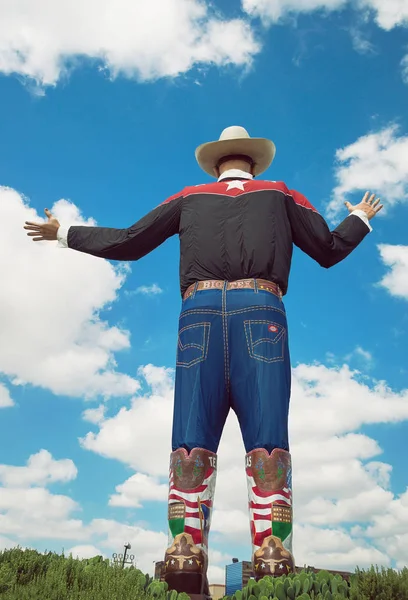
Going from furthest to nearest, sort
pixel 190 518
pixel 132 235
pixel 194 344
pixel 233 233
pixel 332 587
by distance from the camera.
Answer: pixel 132 235
pixel 233 233
pixel 194 344
pixel 190 518
pixel 332 587

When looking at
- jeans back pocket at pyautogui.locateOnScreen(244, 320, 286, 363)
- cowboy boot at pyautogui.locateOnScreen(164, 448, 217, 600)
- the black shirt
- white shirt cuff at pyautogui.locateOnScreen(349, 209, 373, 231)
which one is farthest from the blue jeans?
white shirt cuff at pyautogui.locateOnScreen(349, 209, 373, 231)

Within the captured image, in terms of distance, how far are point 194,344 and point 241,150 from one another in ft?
7.31

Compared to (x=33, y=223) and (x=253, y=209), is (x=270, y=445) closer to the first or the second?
(x=253, y=209)

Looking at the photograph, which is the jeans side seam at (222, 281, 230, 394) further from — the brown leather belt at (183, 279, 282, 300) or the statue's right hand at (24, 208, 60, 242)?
the statue's right hand at (24, 208, 60, 242)

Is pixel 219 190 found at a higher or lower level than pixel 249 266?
higher

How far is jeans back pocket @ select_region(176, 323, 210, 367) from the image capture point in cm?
555

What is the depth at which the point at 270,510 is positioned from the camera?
5.04 meters

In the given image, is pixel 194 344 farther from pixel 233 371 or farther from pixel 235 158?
pixel 235 158

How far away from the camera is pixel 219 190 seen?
6.26m

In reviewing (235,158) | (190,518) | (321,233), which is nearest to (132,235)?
(235,158)

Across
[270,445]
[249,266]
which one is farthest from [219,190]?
[270,445]

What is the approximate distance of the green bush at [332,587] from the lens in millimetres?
4238

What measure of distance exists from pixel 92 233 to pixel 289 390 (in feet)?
8.36

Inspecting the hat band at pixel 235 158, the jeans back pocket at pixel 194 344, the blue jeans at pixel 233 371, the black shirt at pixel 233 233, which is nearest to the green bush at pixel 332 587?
the blue jeans at pixel 233 371
